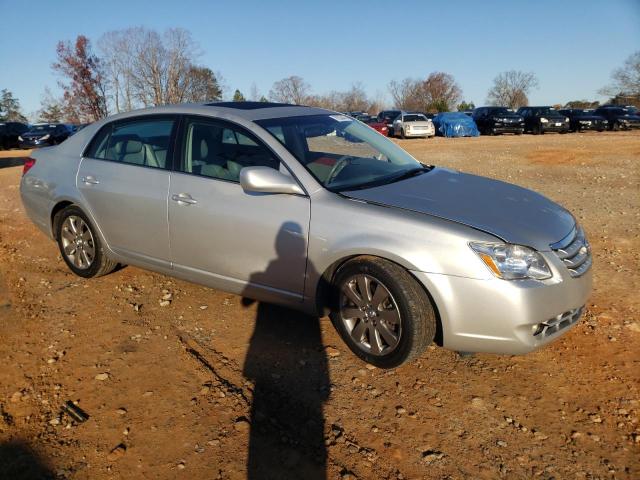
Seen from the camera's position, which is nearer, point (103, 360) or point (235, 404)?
point (235, 404)

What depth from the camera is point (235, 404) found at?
2969 millimetres

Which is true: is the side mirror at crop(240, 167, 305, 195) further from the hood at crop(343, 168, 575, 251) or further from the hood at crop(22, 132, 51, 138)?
the hood at crop(22, 132, 51, 138)

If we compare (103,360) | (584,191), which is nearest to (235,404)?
(103,360)

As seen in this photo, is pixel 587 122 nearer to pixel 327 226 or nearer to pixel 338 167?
pixel 338 167

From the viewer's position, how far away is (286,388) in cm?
315

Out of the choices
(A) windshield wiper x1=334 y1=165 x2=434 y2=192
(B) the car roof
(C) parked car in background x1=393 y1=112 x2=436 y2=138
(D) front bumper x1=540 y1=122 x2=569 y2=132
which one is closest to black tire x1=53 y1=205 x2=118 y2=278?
(B) the car roof

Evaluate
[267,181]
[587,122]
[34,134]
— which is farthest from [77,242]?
[587,122]

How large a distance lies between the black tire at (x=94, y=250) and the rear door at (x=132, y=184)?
207 mm

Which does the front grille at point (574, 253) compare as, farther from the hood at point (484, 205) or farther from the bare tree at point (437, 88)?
the bare tree at point (437, 88)

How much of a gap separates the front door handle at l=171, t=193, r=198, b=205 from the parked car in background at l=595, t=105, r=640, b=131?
32.3m

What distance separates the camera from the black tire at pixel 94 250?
4719mm

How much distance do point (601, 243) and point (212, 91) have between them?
49.8 meters

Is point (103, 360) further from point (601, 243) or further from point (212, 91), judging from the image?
point (212, 91)

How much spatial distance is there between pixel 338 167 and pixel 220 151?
89 cm
